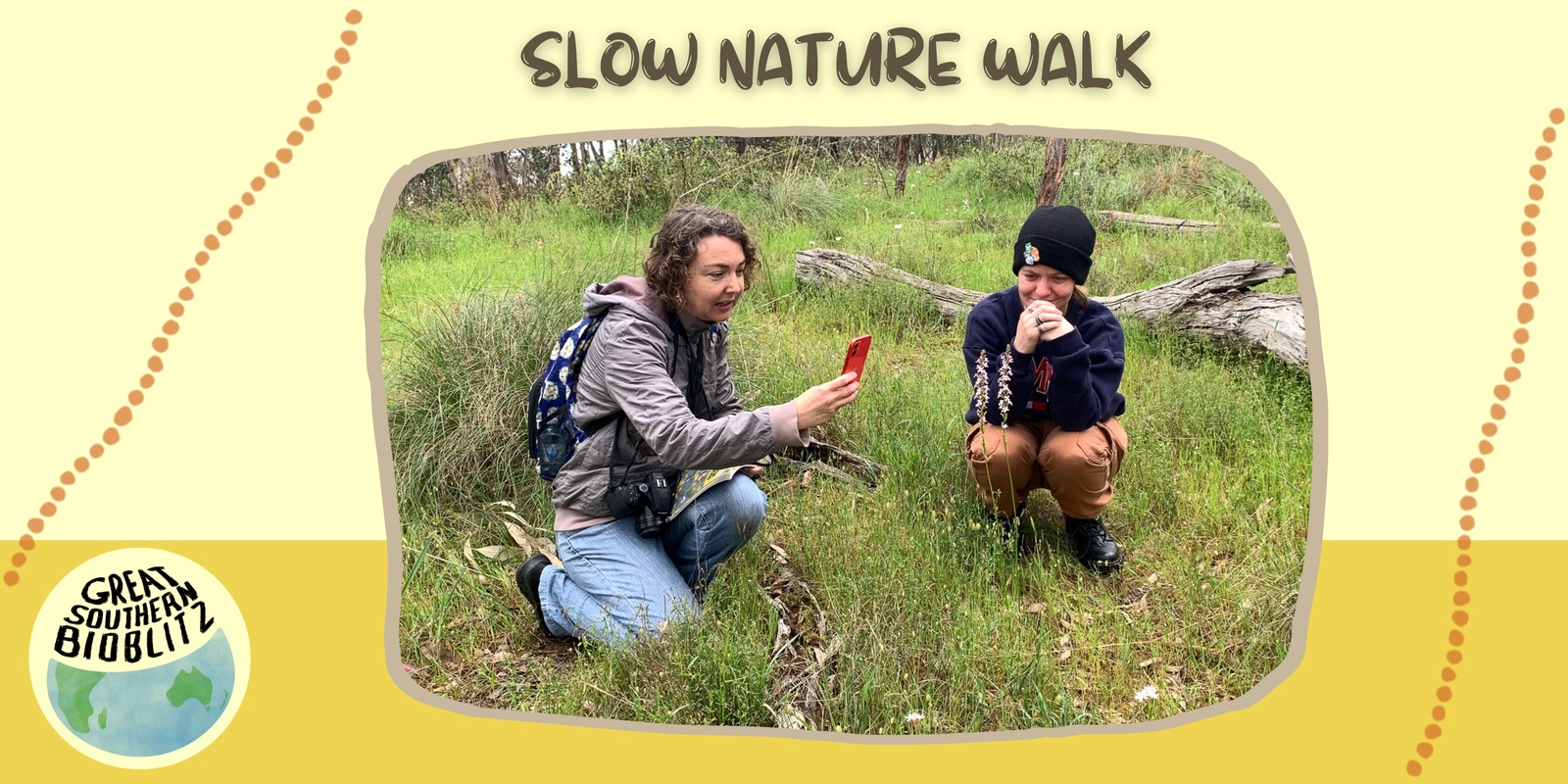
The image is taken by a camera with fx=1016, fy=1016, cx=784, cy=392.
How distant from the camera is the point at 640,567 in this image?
3.29 m

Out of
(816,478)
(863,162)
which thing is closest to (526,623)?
(816,478)

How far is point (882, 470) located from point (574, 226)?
192cm

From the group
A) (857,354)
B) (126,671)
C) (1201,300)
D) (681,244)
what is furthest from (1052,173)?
(126,671)

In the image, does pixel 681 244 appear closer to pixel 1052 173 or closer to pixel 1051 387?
pixel 1051 387

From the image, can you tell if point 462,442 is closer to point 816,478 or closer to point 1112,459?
point 816,478

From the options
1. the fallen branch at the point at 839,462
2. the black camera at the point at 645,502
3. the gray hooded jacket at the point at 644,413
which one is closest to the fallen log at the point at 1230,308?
the fallen branch at the point at 839,462

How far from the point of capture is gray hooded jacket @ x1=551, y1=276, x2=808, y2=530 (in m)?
2.95

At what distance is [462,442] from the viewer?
4105 millimetres

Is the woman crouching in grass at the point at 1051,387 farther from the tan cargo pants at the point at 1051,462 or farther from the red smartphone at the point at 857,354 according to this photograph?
the red smartphone at the point at 857,354

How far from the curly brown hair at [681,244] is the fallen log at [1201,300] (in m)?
2.13

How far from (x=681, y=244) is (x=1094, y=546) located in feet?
6.13

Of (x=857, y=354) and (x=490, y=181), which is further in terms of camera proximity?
(x=490, y=181)

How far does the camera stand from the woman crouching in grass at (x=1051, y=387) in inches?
129

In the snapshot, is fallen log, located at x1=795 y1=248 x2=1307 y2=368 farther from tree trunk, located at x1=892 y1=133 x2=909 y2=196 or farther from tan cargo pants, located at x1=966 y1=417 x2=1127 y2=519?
tan cargo pants, located at x1=966 y1=417 x2=1127 y2=519
